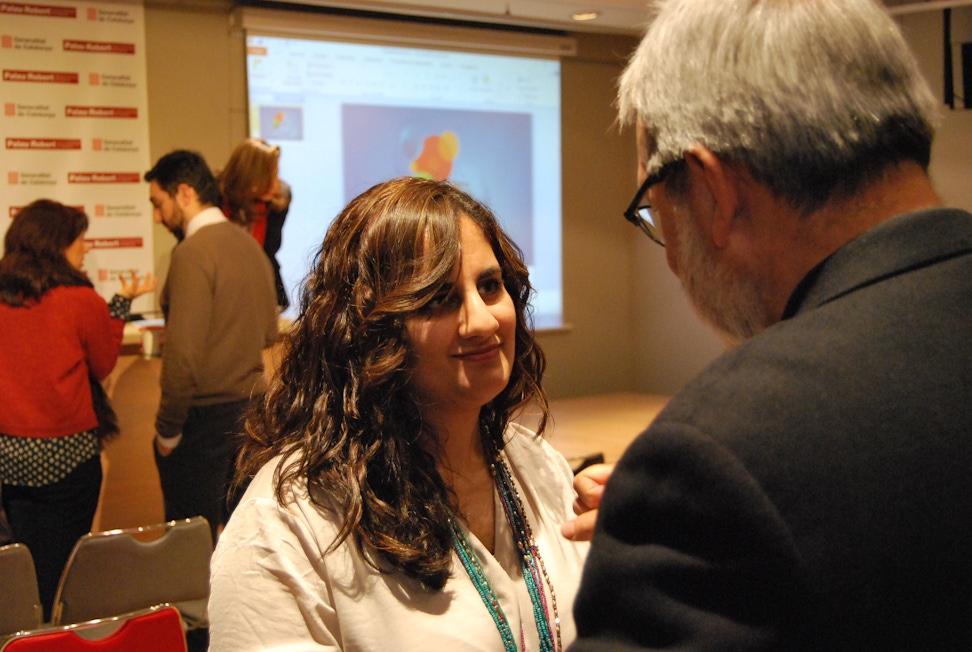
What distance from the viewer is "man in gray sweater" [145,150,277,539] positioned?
3.20 m

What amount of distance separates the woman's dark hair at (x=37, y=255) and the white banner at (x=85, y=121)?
2.01 meters

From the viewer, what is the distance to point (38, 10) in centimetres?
502

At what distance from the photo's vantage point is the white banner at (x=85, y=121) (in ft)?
16.4

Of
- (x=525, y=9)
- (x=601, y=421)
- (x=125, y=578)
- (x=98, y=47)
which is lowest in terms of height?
(x=601, y=421)

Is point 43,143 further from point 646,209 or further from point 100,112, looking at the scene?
point 646,209

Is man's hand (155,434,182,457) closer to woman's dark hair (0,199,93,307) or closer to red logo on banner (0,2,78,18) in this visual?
woman's dark hair (0,199,93,307)

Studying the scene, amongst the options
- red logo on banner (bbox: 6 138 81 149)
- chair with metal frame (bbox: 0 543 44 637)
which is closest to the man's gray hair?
chair with metal frame (bbox: 0 543 44 637)

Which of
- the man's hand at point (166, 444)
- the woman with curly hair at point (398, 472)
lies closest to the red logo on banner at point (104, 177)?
the man's hand at point (166, 444)

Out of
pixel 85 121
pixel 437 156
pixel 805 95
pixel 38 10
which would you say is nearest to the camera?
pixel 805 95

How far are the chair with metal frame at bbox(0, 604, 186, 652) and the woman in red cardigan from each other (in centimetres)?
139

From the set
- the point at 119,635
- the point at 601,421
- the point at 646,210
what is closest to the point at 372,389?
the point at 646,210

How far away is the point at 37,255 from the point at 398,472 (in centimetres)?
246

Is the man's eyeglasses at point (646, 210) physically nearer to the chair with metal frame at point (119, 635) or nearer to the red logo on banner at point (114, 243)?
the chair with metal frame at point (119, 635)

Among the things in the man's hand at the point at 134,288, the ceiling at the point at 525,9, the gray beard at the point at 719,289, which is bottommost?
the man's hand at the point at 134,288
